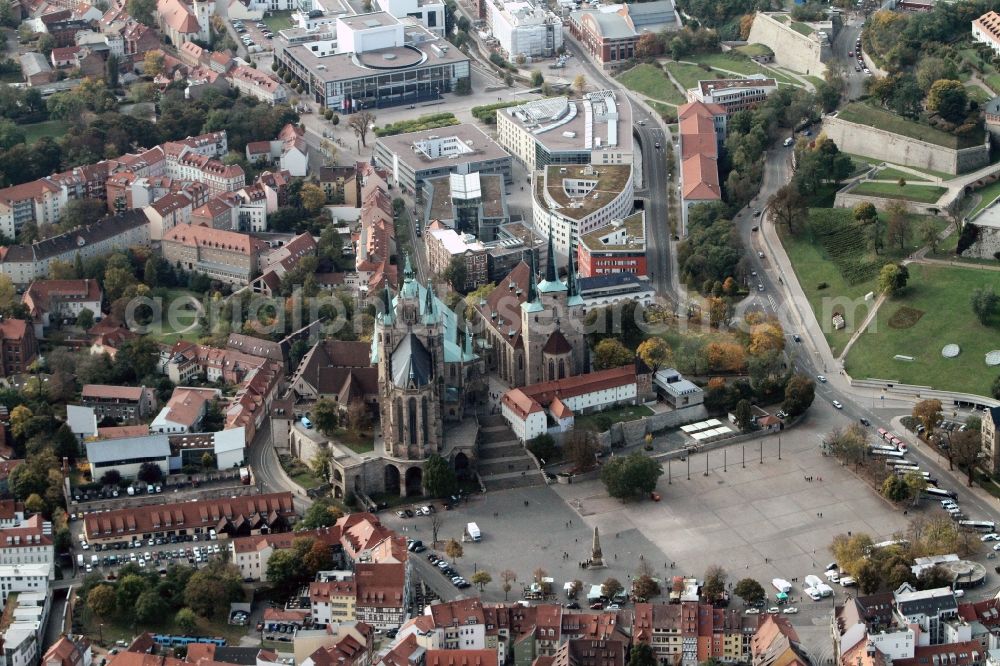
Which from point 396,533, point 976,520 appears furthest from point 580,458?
point 976,520

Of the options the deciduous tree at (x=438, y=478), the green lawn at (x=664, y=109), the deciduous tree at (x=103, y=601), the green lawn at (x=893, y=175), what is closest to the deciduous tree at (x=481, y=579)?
the deciduous tree at (x=438, y=478)

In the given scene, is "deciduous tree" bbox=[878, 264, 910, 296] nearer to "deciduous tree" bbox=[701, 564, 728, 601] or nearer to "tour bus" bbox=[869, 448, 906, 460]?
"tour bus" bbox=[869, 448, 906, 460]

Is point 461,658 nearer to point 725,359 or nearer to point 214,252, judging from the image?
point 725,359

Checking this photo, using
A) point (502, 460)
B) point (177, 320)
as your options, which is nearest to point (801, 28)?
point (177, 320)

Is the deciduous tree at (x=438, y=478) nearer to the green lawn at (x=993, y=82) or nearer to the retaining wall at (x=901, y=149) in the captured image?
the retaining wall at (x=901, y=149)

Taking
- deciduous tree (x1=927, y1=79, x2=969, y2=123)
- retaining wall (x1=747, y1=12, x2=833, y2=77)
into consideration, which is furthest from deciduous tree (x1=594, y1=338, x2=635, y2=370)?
retaining wall (x1=747, y1=12, x2=833, y2=77)

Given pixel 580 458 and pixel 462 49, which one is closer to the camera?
pixel 580 458

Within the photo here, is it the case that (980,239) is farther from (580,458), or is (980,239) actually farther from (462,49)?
(462,49)
